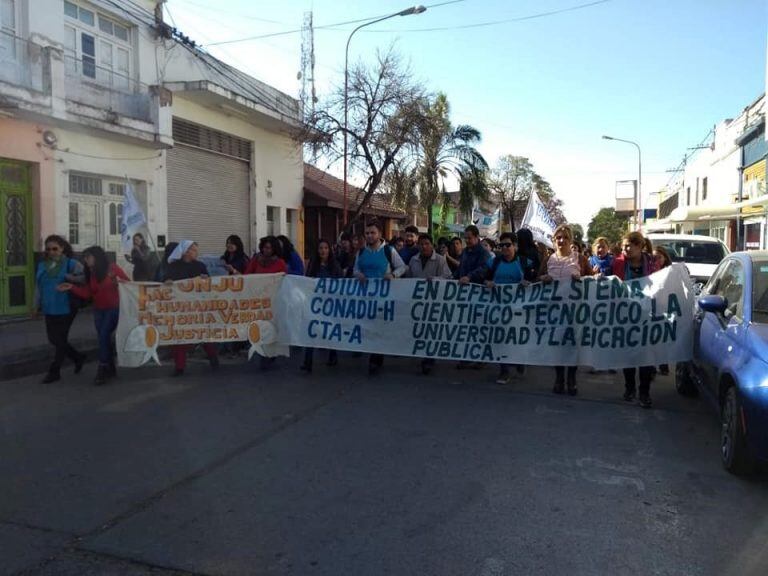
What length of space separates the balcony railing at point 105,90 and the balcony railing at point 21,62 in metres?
0.84

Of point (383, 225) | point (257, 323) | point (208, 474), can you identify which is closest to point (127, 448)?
point (208, 474)

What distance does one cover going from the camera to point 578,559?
10.8 ft

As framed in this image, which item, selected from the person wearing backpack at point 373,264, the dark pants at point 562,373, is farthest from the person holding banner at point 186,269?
the dark pants at point 562,373

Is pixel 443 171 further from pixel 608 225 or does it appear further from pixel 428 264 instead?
pixel 608 225

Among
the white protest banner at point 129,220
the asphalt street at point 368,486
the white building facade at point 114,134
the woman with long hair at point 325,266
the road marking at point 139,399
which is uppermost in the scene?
the white building facade at point 114,134

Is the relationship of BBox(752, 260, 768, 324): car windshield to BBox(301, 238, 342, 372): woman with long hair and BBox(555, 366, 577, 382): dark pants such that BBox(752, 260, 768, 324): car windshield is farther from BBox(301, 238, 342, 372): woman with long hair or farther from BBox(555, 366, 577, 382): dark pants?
BBox(301, 238, 342, 372): woman with long hair

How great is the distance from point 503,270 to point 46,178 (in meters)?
9.46

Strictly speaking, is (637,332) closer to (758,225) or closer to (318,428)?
(318,428)

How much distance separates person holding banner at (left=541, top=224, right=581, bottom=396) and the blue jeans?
506 centimetres

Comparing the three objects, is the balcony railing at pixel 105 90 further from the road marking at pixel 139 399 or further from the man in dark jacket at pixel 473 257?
the man in dark jacket at pixel 473 257

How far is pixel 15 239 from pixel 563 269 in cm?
1018

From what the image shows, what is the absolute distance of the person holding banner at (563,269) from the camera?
22.8 feet

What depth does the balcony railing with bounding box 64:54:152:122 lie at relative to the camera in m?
13.1

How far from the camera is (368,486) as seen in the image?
13.9 ft
